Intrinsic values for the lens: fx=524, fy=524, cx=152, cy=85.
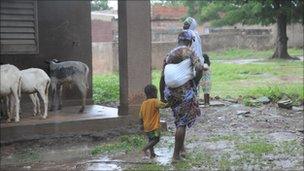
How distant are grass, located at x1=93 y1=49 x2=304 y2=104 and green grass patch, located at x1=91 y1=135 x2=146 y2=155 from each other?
4832mm

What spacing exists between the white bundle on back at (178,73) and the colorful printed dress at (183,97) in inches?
2.1

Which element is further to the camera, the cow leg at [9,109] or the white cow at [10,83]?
the cow leg at [9,109]

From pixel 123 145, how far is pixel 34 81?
1905mm

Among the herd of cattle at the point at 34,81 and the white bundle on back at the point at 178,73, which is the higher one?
the white bundle on back at the point at 178,73

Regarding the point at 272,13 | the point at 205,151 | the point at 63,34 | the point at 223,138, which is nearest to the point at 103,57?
the point at 272,13

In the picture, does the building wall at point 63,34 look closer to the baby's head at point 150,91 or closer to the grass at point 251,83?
the grass at point 251,83

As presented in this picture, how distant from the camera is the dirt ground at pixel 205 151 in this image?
6.73 metres

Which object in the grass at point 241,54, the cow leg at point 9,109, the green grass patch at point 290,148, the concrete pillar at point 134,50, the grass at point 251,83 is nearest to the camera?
the green grass patch at point 290,148

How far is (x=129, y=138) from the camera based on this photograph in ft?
27.6

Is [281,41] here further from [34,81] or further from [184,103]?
[184,103]

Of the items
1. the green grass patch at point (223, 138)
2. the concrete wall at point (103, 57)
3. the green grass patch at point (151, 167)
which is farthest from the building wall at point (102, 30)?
the green grass patch at point (151, 167)

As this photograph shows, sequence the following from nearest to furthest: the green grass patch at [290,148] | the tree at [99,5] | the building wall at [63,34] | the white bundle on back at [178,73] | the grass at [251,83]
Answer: the white bundle on back at [178,73] < the green grass patch at [290,148] < the building wall at [63,34] < the grass at [251,83] < the tree at [99,5]

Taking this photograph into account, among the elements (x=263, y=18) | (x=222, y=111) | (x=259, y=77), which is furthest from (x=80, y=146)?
(x=263, y=18)

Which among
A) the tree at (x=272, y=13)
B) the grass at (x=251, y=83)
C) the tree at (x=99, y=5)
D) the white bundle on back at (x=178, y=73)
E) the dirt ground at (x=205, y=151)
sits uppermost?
the tree at (x=99, y=5)
